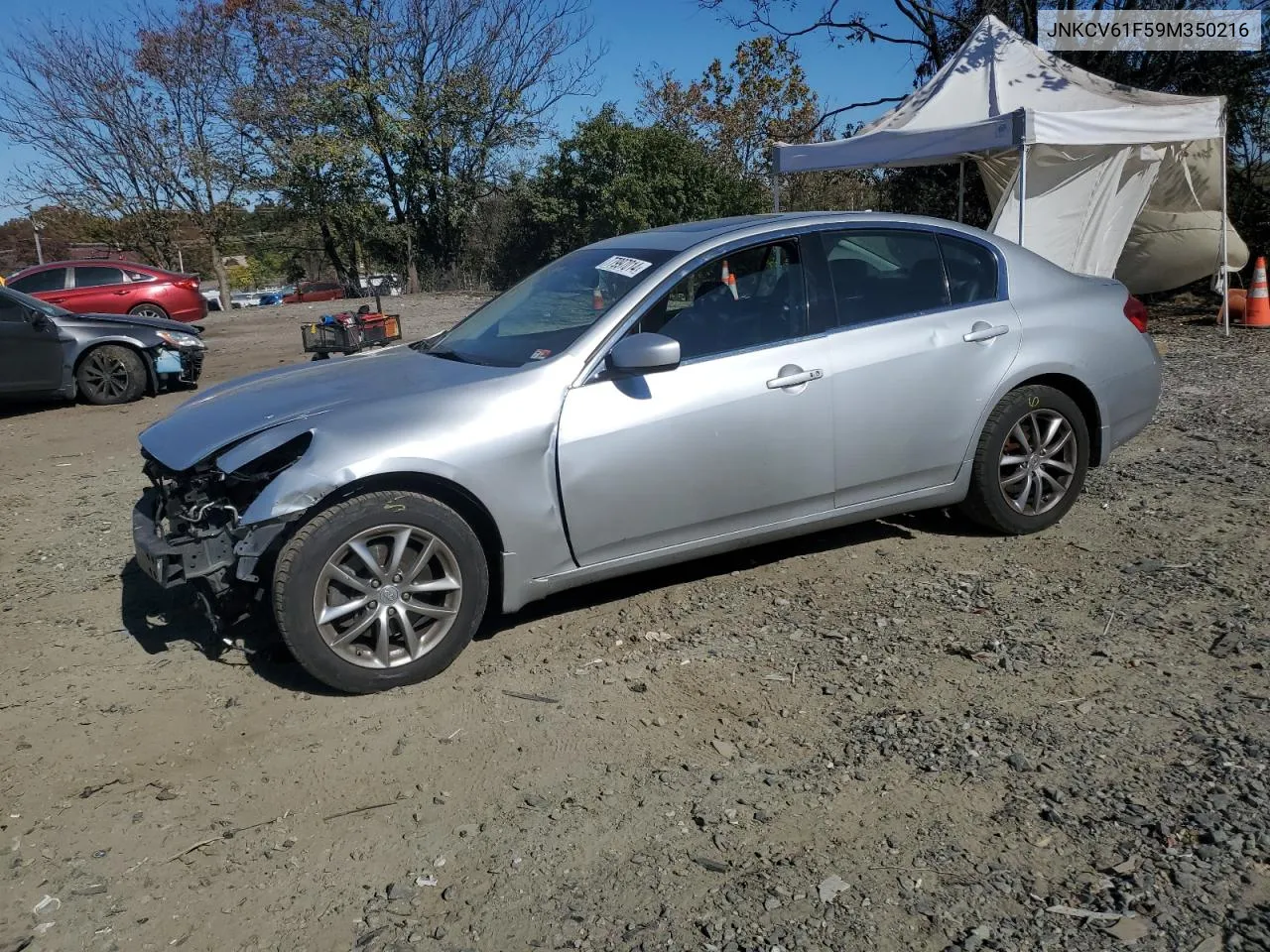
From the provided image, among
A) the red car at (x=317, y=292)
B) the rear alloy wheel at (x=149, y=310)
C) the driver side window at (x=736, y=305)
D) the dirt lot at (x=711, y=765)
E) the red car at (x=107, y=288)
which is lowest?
the dirt lot at (x=711, y=765)

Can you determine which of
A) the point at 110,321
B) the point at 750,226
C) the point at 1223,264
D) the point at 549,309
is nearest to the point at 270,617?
the point at 549,309

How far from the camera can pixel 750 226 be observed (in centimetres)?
471

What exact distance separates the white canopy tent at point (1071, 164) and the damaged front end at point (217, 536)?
890cm

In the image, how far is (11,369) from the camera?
33.8 ft

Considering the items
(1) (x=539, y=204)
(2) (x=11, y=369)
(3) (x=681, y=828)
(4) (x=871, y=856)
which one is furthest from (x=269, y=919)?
(1) (x=539, y=204)

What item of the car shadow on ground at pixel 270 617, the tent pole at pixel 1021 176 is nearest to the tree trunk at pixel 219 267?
the tent pole at pixel 1021 176

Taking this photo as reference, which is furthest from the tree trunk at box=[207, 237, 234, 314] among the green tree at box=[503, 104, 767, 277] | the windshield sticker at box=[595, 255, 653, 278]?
the windshield sticker at box=[595, 255, 653, 278]

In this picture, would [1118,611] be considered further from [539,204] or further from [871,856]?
[539,204]

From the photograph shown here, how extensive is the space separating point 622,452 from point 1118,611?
2.14 m

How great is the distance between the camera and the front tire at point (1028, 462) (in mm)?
4980

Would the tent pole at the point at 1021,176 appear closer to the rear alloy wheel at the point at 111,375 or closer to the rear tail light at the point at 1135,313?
the rear tail light at the point at 1135,313

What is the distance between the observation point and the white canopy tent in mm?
11555

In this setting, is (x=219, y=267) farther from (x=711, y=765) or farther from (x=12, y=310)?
(x=711, y=765)

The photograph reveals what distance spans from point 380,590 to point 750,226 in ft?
7.51
